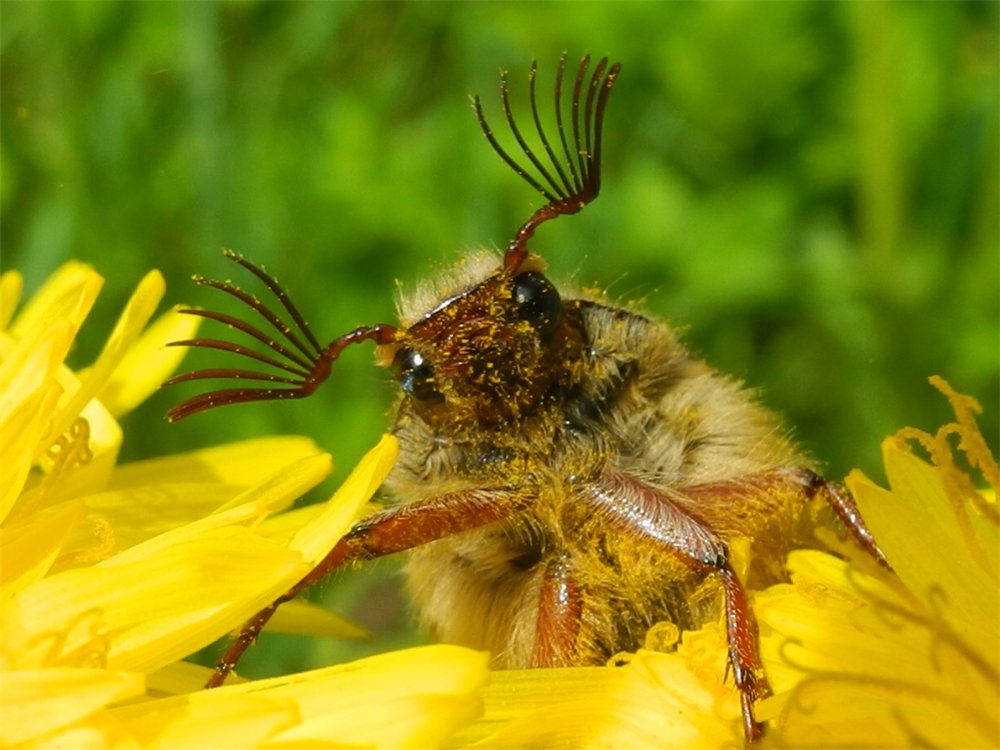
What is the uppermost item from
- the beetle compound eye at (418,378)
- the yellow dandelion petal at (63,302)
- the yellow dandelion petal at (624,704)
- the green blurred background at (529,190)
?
the green blurred background at (529,190)

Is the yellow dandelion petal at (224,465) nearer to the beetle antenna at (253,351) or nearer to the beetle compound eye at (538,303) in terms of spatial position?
the beetle antenna at (253,351)

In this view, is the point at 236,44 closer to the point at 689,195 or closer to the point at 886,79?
the point at 689,195

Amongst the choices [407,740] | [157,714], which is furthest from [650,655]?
[157,714]

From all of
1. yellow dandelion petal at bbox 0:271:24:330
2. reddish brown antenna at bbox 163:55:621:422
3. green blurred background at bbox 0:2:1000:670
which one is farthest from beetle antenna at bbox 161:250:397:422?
green blurred background at bbox 0:2:1000:670

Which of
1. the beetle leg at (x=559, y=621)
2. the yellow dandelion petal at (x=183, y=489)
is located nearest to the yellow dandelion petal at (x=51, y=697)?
the yellow dandelion petal at (x=183, y=489)

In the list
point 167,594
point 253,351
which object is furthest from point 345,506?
point 253,351

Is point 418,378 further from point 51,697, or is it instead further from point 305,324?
point 51,697
